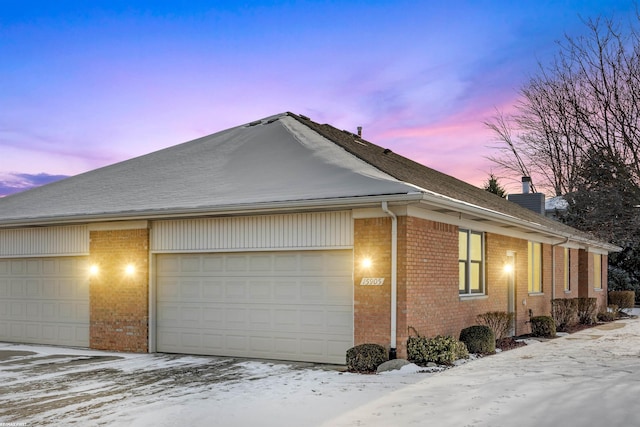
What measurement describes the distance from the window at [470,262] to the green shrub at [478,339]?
1119 mm

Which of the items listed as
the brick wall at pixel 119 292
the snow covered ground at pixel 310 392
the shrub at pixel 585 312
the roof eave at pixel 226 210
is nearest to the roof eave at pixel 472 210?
the roof eave at pixel 226 210

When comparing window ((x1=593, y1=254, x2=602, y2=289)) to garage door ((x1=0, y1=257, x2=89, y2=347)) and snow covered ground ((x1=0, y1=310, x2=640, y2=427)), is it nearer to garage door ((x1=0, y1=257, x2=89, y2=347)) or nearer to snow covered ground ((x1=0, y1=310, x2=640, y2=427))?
snow covered ground ((x1=0, y1=310, x2=640, y2=427))

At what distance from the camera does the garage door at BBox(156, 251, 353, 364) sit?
41.8ft

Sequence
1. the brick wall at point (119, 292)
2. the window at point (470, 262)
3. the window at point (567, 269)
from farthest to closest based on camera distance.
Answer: the window at point (567, 269), the window at point (470, 262), the brick wall at point (119, 292)

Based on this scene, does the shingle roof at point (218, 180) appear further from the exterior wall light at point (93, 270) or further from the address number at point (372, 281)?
the address number at point (372, 281)

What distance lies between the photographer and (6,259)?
17203mm

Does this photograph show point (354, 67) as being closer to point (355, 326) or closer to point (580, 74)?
point (580, 74)

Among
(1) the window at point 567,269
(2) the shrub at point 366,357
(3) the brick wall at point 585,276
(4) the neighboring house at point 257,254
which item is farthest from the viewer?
(3) the brick wall at point 585,276

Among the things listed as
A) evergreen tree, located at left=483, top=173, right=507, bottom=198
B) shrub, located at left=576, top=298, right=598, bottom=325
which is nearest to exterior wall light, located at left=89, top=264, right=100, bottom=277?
shrub, located at left=576, top=298, right=598, bottom=325

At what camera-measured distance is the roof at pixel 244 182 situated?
12492 mm

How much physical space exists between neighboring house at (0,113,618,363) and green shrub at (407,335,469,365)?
0.77 ft

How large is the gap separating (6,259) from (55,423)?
10.9 metres

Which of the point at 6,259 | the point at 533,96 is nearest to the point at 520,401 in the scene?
the point at 6,259

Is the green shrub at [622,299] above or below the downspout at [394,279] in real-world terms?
below
